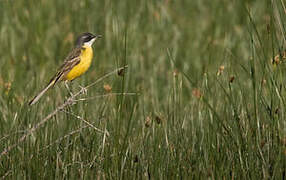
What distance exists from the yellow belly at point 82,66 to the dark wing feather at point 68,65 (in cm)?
3

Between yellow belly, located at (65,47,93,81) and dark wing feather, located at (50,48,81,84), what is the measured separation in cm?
3

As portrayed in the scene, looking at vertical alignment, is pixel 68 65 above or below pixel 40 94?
above

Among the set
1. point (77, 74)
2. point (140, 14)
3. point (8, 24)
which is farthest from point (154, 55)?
point (77, 74)

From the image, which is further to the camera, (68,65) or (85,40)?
(85,40)

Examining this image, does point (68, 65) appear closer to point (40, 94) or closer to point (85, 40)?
point (85, 40)

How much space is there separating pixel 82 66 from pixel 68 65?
0.11m

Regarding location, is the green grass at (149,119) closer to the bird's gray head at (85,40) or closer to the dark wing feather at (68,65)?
the dark wing feather at (68,65)

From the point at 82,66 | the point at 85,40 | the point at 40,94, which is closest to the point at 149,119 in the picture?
the point at 40,94

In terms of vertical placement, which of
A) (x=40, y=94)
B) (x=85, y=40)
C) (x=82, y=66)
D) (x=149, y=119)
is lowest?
(x=149, y=119)

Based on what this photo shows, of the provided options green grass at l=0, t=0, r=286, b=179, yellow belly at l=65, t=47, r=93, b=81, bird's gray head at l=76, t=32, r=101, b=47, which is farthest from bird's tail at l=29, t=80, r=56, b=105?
bird's gray head at l=76, t=32, r=101, b=47

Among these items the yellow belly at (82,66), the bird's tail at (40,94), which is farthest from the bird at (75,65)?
the bird's tail at (40,94)

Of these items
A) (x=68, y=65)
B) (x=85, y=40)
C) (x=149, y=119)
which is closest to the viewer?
(x=149, y=119)

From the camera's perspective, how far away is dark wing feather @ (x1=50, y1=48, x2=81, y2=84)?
4555mm

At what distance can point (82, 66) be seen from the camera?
4.67 m
